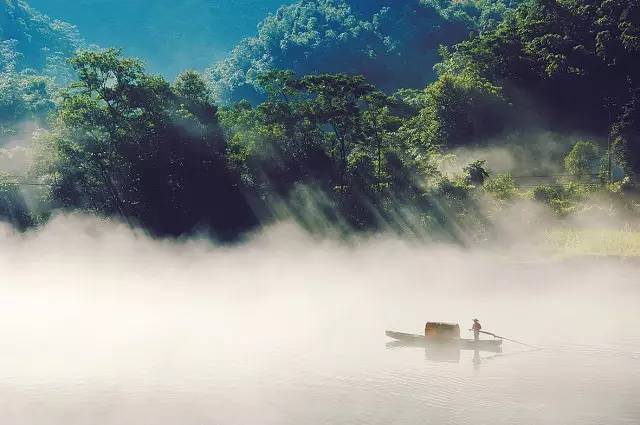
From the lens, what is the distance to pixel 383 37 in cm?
17588

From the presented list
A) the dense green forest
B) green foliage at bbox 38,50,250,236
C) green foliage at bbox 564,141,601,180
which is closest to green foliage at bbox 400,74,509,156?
the dense green forest

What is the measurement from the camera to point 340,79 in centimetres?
6962

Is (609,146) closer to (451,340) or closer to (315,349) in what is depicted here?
(451,340)

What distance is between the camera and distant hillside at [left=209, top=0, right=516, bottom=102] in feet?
547

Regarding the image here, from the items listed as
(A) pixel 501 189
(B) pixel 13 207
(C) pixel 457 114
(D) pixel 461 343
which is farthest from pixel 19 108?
(D) pixel 461 343

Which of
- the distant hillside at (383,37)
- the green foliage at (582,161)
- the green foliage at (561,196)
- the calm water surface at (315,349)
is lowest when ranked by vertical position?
the calm water surface at (315,349)

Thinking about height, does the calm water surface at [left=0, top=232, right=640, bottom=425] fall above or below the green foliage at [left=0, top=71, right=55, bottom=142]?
below

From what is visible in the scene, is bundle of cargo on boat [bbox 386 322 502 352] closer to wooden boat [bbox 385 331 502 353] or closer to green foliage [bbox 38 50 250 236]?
wooden boat [bbox 385 331 502 353]

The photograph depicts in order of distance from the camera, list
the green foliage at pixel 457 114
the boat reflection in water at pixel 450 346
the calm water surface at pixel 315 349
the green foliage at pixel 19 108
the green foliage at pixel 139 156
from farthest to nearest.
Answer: the green foliage at pixel 19 108 → the green foliage at pixel 457 114 → the green foliage at pixel 139 156 → the boat reflection in water at pixel 450 346 → the calm water surface at pixel 315 349

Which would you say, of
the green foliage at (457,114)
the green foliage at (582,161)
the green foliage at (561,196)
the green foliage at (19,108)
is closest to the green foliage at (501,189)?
the green foliage at (561,196)

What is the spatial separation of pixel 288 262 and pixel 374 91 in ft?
68.0

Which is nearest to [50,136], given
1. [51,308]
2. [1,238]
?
[1,238]

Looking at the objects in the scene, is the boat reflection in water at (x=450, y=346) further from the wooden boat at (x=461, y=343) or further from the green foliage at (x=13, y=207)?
the green foliage at (x=13, y=207)

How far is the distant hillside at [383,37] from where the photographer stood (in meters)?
167
